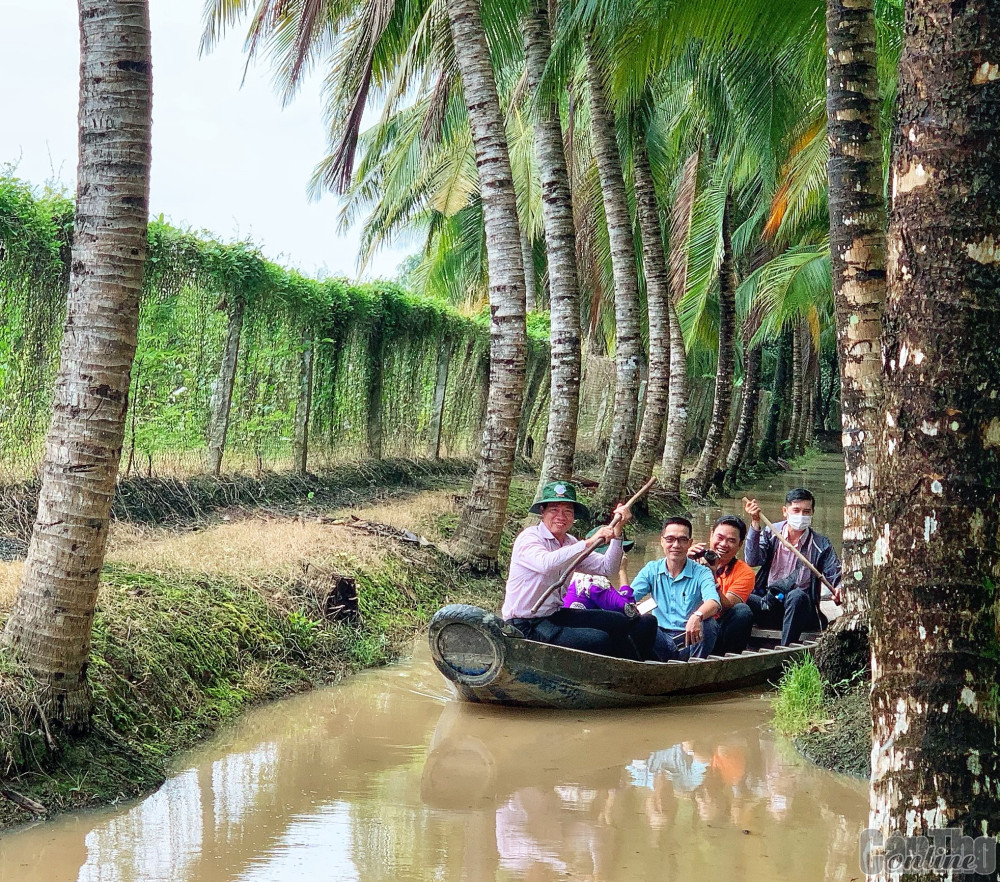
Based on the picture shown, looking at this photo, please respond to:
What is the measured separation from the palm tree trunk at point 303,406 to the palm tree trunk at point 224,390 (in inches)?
68.8

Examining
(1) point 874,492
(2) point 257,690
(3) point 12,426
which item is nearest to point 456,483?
(3) point 12,426

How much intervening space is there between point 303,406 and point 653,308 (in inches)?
267

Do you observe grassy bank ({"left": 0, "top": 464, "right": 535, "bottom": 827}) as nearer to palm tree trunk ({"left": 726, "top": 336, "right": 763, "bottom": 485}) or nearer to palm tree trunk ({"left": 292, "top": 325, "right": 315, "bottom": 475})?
palm tree trunk ({"left": 292, "top": 325, "right": 315, "bottom": 475})

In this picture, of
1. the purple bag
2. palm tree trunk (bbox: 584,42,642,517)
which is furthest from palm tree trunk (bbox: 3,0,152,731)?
palm tree trunk (bbox: 584,42,642,517)

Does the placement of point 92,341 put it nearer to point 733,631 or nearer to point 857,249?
point 857,249

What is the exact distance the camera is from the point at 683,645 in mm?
9211

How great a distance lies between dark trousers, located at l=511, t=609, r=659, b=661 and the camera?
8547 millimetres

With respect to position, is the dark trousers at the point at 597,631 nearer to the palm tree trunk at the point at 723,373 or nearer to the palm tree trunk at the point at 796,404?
the palm tree trunk at the point at 723,373

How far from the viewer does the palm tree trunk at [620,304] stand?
16.6 m

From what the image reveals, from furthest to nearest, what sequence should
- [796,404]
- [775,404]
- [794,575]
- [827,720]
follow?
[796,404] → [775,404] → [794,575] → [827,720]

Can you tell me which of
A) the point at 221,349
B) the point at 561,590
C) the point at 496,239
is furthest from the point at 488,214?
the point at 561,590

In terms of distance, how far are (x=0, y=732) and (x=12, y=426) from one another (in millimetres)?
5731

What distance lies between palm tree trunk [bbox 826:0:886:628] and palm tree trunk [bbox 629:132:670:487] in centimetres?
1156

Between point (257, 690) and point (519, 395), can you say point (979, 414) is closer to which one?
point (257, 690)
